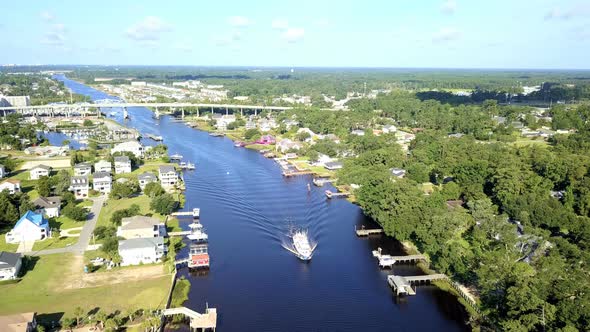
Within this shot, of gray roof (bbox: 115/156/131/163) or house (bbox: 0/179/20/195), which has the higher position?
gray roof (bbox: 115/156/131/163)

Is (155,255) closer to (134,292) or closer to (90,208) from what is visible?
(134,292)

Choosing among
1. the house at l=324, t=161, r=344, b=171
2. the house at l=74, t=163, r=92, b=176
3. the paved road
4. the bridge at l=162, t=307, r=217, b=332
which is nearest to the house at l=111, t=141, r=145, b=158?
the house at l=74, t=163, r=92, b=176

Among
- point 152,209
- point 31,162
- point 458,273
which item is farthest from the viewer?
point 31,162

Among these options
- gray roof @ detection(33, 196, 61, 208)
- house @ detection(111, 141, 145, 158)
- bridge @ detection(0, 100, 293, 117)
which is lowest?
gray roof @ detection(33, 196, 61, 208)

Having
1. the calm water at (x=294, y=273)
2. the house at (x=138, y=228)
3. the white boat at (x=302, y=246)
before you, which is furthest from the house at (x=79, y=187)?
the white boat at (x=302, y=246)

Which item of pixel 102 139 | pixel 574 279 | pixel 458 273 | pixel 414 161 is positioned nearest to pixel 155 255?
pixel 458 273

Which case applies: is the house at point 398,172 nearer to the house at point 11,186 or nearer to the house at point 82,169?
the house at point 82,169

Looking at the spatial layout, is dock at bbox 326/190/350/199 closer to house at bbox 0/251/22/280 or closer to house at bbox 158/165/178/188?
house at bbox 158/165/178/188
